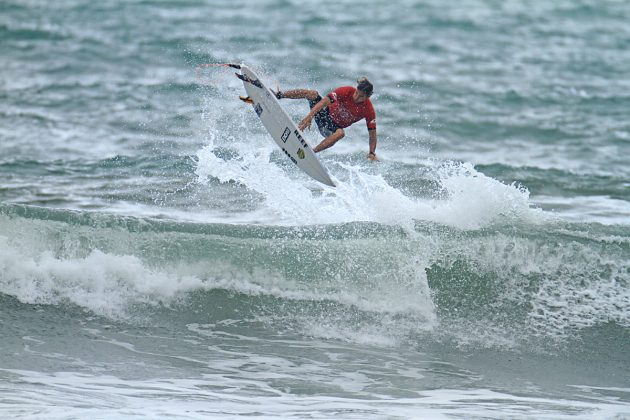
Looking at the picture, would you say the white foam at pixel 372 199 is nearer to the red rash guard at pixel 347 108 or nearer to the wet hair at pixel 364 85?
the red rash guard at pixel 347 108

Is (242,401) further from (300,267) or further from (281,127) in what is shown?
(281,127)

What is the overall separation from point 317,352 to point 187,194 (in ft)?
18.0

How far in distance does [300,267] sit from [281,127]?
2.11 meters

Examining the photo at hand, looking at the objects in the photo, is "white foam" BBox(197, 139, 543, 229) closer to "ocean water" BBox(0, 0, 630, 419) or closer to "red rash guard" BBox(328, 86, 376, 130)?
"ocean water" BBox(0, 0, 630, 419)

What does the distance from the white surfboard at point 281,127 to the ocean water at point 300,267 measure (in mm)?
661

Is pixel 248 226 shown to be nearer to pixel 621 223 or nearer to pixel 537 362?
pixel 537 362

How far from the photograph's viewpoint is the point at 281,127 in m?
12.8

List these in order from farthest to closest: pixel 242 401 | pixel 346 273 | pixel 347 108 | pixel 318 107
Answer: pixel 347 108 < pixel 318 107 < pixel 346 273 < pixel 242 401

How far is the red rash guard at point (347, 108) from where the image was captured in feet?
40.7

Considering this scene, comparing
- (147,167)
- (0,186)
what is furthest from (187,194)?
(0,186)

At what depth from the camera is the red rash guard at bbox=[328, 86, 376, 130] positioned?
40.7 feet

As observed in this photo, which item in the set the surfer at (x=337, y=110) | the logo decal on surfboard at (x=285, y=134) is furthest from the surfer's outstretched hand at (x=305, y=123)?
the logo decal on surfboard at (x=285, y=134)

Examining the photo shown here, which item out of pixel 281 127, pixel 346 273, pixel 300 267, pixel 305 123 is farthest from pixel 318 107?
pixel 346 273

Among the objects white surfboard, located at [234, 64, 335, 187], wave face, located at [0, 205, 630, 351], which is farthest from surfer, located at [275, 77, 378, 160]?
wave face, located at [0, 205, 630, 351]
